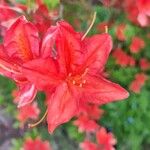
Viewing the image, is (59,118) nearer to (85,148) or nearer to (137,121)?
(85,148)

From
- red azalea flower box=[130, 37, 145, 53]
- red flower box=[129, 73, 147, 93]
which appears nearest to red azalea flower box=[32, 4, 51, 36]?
red azalea flower box=[130, 37, 145, 53]

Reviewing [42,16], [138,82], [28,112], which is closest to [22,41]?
[42,16]

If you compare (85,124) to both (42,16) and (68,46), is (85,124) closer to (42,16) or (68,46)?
(42,16)

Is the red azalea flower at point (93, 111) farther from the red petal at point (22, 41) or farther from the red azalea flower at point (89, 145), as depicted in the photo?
the red petal at point (22, 41)

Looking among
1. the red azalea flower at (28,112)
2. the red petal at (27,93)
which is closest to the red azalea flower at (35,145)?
the red azalea flower at (28,112)

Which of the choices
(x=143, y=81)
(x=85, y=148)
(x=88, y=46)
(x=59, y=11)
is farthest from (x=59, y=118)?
(x=143, y=81)

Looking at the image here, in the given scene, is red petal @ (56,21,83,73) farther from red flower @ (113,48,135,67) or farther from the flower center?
red flower @ (113,48,135,67)
